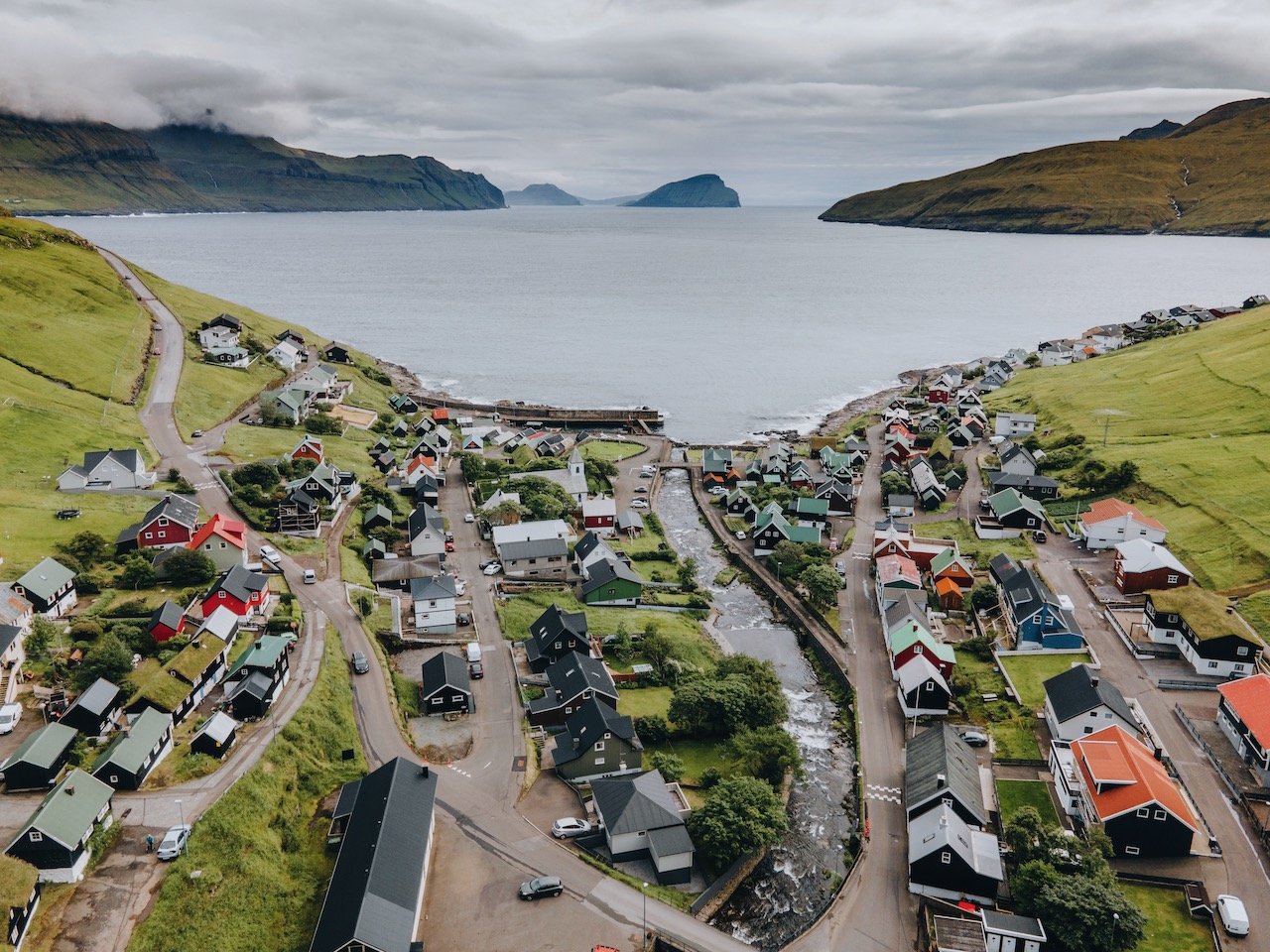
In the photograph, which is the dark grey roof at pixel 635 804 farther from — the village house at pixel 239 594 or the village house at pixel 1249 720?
the village house at pixel 1249 720

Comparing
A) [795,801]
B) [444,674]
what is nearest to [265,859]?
[444,674]

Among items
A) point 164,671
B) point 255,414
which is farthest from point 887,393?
point 164,671

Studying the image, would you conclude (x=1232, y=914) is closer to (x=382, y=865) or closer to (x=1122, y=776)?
(x=1122, y=776)

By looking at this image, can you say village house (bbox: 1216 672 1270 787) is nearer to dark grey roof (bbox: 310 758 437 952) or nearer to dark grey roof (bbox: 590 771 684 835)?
dark grey roof (bbox: 590 771 684 835)

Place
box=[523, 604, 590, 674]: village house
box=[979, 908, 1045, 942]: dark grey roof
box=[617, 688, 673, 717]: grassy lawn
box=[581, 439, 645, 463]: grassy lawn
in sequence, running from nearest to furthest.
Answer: box=[979, 908, 1045, 942]: dark grey roof → box=[617, 688, 673, 717]: grassy lawn → box=[523, 604, 590, 674]: village house → box=[581, 439, 645, 463]: grassy lawn

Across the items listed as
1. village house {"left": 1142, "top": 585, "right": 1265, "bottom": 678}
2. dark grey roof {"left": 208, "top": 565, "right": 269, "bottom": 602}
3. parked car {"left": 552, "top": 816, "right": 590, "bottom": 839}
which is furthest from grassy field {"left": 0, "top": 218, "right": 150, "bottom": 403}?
village house {"left": 1142, "top": 585, "right": 1265, "bottom": 678}

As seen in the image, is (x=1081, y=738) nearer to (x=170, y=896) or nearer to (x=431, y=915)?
(x=431, y=915)
